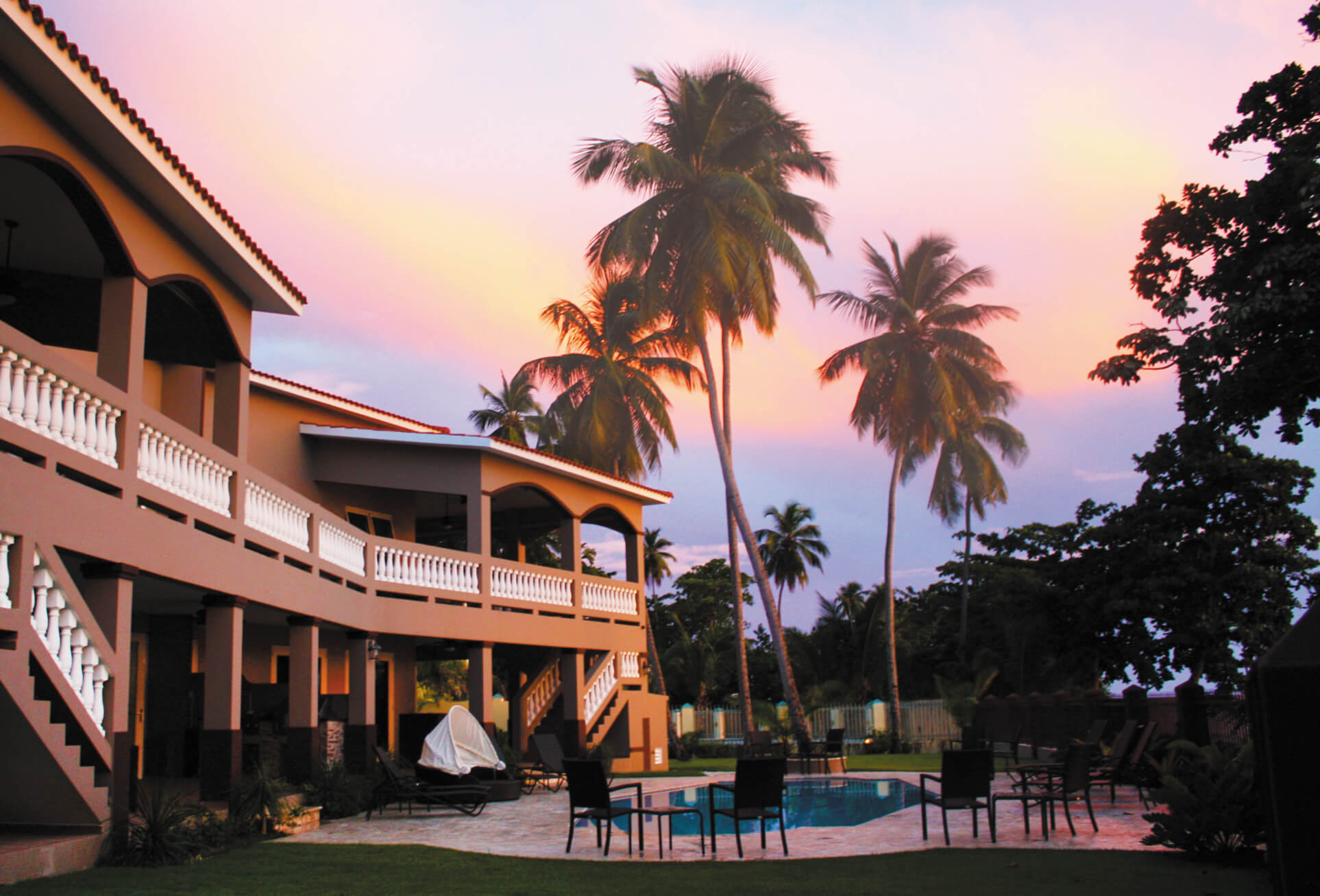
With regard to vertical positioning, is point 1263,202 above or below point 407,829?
above

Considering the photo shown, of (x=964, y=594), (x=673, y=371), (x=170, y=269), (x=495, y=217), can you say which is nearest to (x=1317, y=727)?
(x=170, y=269)

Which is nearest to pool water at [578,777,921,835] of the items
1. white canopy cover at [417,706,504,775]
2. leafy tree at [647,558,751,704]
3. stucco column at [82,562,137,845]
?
white canopy cover at [417,706,504,775]

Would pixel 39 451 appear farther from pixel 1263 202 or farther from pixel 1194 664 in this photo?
pixel 1194 664

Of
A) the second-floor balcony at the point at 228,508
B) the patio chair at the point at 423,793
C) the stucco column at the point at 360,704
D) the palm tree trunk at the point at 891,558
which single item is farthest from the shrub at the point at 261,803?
the palm tree trunk at the point at 891,558

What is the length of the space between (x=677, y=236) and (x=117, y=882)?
78.1 feet

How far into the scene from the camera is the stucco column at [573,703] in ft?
75.2

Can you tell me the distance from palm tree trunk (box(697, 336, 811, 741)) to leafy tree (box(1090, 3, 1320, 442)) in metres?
17.7

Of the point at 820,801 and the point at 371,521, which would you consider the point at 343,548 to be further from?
the point at 820,801

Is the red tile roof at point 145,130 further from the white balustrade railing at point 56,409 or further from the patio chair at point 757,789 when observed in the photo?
the patio chair at point 757,789

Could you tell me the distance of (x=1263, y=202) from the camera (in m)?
12.5

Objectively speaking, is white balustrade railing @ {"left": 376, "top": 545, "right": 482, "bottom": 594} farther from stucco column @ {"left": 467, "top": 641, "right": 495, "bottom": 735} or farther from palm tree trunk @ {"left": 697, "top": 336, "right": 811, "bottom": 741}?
palm tree trunk @ {"left": 697, "top": 336, "right": 811, "bottom": 741}

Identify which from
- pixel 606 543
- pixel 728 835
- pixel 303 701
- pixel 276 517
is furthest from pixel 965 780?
pixel 606 543

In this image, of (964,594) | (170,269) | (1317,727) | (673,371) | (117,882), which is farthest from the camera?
(964,594)

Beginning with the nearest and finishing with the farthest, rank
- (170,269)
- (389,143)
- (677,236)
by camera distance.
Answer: (170,269) → (389,143) → (677,236)
